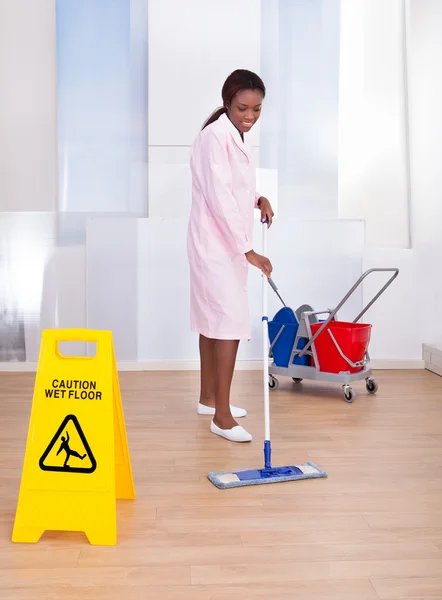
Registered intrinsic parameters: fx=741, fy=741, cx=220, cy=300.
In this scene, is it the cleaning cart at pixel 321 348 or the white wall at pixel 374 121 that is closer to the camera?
the cleaning cart at pixel 321 348

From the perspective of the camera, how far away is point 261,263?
2371mm

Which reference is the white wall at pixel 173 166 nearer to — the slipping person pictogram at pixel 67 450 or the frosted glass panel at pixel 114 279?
the frosted glass panel at pixel 114 279

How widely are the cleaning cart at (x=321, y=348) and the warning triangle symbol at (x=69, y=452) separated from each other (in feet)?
5.69

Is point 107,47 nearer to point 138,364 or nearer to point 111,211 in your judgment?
point 111,211

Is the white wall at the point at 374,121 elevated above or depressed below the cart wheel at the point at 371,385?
above

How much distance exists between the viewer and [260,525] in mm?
1849

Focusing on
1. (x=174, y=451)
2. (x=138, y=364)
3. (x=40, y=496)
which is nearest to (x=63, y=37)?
(x=138, y=364)

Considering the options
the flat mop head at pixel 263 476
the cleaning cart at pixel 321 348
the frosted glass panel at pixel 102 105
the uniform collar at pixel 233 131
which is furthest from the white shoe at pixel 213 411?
the frosted glass panel at pixel 102 105

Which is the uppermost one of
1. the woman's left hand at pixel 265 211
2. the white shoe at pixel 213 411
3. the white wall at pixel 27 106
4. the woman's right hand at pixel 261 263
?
the white wall at pixel 27 106

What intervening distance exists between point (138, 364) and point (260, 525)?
235cm

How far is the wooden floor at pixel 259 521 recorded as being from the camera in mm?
1531

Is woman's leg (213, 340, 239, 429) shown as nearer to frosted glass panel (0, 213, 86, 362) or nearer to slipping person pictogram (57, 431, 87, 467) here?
slipping person pictogram (57, 431, 87, 467)

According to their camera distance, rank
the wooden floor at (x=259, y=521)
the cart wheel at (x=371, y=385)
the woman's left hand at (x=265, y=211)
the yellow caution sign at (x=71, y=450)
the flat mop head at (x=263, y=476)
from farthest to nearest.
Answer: the cart wheel at (x=371, y=385) < the woman's left hand at (x=265, y=211) < the flat mop head at (x=263, y=476) < the yellow caution sign at (x=71, y=450) < the wooden floor at (x=259, y=521)

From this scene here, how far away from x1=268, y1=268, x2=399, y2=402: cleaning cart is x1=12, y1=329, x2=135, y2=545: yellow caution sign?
1696 millimetres
